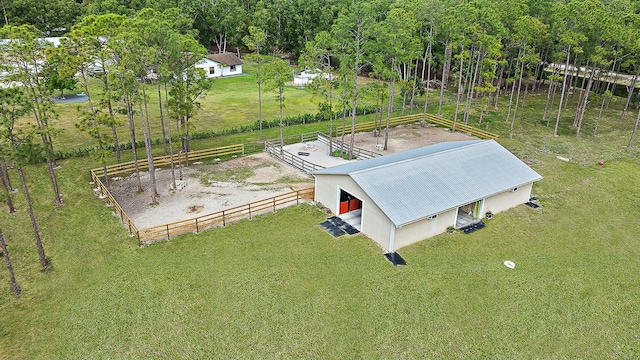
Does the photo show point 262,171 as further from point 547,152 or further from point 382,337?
point 547,152

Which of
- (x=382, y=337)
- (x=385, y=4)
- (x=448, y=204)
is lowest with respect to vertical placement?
(x=382, y=337)

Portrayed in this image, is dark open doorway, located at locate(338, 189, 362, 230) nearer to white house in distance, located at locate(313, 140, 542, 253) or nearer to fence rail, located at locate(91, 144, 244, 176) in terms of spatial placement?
white house in distance, located at locate(313, 140, 542, 253)

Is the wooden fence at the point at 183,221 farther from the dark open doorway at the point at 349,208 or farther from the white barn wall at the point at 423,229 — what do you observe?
the white barn wall at the point at 423,229

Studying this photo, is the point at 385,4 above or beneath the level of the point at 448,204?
above

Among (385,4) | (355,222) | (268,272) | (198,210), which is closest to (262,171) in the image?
(198,210)

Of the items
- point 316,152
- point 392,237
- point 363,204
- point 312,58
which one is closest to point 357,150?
point 316,152

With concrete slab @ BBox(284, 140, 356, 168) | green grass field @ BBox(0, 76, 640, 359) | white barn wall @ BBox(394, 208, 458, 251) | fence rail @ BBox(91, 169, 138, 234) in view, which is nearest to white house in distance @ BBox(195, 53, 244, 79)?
concrete slab @ BBox(284, 140, 356, 168)

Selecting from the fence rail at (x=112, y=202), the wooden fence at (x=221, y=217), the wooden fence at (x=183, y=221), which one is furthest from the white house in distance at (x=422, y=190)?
the fence rail at (x=112, y=202)
